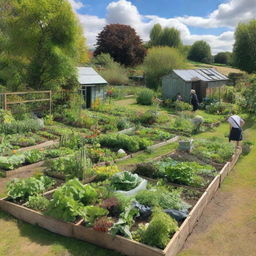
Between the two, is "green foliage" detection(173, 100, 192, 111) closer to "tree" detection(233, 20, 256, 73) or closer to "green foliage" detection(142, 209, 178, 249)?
"green foliage" detection(142, 209, 178, 249)

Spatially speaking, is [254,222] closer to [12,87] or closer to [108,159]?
[108,159]

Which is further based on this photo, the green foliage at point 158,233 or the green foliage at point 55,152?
the green foliage at point 55,152

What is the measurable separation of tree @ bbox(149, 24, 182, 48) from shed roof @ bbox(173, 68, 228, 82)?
22.0 metres

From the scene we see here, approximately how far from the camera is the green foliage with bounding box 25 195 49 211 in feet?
16.8

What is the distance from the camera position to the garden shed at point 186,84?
20.0 metres

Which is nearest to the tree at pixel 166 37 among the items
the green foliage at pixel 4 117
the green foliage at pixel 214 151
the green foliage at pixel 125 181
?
the green foliage at pixel 4 117

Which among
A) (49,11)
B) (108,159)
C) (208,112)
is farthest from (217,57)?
(108,159)

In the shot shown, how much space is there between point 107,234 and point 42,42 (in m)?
12.4

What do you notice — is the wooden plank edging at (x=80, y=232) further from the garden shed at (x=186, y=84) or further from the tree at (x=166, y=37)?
the tree at (x=166, y=37)

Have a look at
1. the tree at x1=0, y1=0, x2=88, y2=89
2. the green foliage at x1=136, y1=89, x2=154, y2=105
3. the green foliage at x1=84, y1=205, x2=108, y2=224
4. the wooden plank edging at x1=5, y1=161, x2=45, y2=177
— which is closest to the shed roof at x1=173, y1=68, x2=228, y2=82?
the green foliage at x1=136, y1=89, x2=154, y2=105

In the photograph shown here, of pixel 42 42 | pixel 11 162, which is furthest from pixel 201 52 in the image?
pixel 11 162

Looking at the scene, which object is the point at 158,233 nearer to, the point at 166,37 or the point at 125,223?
the point at 125,223

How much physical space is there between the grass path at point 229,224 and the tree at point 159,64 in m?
19.6

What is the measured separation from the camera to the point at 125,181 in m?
5.79
